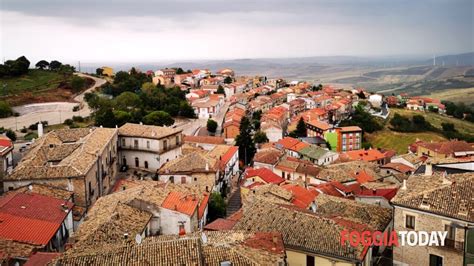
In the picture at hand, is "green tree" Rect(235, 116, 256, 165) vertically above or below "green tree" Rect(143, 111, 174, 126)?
below

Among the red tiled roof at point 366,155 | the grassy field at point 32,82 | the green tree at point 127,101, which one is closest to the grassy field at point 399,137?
the red tiled roof at point 366,155

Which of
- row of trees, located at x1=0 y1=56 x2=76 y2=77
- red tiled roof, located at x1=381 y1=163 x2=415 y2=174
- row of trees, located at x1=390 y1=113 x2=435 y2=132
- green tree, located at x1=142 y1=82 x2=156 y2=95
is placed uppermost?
row of trees, located at x1=0 y1=56 x2=76 y2=77

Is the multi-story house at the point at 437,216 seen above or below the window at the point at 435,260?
above

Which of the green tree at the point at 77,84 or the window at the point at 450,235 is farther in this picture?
the green tree at the point at 77,84

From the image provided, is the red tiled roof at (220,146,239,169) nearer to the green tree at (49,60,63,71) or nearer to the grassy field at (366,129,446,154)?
the grassy field at (366,129,446,154)

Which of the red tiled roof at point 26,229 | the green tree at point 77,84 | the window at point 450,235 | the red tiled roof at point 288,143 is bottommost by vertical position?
the red tiled roof at point 288,143

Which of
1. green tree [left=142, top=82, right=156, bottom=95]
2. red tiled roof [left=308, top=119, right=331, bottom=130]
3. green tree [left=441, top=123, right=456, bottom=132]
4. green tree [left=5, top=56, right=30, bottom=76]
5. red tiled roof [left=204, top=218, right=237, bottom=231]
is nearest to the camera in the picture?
red tiled roof [left=204, top=218, right=237, bottom=231]

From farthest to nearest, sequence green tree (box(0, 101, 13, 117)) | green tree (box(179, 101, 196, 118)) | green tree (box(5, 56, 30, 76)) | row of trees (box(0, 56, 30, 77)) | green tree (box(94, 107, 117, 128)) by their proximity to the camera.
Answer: green tree (box(5, 56, 30, 76)) < row of trees (box(0, 56, 30, 77)) < green tree (box(179, 101, 196, 118)) < green tree (box(0, 101, 13, 117)) < green tree (box(94, 107, 117, 128))

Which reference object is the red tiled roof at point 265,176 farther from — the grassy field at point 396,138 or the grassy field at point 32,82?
the grassy field at point 32,82

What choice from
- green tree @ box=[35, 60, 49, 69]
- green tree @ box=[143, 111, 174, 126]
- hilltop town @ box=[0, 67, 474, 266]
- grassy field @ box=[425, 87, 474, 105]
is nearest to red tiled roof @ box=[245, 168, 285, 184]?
hilltop town @ box=[0, 67, 474, 266]
